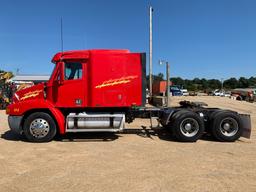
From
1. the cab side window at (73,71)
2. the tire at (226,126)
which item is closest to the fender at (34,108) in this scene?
the cab side window at (73,71)

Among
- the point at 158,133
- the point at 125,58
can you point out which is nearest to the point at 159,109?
the point at 158,133

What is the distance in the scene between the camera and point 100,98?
431 inches

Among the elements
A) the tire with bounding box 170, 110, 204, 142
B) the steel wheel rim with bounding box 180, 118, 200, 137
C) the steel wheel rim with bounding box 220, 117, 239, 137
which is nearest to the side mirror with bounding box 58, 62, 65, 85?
the tire with bounding box 170, 110, 204, 142

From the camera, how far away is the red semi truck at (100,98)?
1084 centimetres

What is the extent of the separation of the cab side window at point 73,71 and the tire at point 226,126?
469 cm

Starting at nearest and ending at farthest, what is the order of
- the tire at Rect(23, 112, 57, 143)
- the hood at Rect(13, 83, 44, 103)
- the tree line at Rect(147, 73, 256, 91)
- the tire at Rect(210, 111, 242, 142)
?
the tire at Rect(23, 112, 57, 143) → the tire at Rect(210, 111, 242, 142) → the hood at Rect(13, 83, 44, 103) → the tree line at Rect(147, 73, 256, 91)

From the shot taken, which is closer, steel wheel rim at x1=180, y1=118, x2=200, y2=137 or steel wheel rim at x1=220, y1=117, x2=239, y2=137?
steel wheel rim at x1=180, y1=118, x2=200, y2=137

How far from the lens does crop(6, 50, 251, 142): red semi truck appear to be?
10.8m

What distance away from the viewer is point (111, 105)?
11023 millimetres

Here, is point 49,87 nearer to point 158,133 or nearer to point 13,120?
point 13,120

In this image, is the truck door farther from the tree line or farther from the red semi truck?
the tree line

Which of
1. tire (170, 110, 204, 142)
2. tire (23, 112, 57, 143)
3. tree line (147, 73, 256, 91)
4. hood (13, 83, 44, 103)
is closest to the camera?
tire (23, 112, 57, 143)

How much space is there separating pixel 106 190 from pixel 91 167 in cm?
166

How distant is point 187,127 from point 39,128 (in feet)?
15.6
